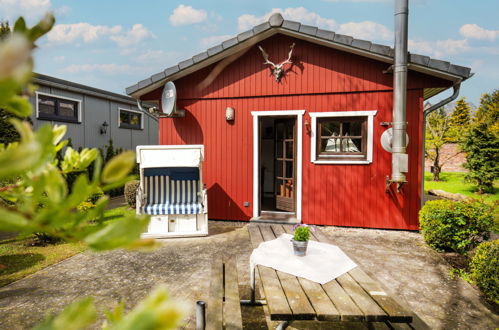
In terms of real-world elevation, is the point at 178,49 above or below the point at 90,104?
above

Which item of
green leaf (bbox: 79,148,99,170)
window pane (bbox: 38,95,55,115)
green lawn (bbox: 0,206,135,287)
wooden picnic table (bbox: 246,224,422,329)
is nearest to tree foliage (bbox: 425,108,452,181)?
wooden picnic table (bbox: 246,224,422,329)

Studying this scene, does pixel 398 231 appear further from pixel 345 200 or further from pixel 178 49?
pixel 178 49

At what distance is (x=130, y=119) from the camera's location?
13.5 meters

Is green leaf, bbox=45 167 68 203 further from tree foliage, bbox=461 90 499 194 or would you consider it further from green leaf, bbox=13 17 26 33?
tree foliage, bbox=461 90 499 194

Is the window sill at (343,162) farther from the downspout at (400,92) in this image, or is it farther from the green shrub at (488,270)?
the green shrub at (488,270)

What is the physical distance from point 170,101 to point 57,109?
5593 mm

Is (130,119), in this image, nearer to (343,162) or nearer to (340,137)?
(340,137)

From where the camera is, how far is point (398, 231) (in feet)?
19.8

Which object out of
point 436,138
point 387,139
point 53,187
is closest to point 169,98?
point 387,139

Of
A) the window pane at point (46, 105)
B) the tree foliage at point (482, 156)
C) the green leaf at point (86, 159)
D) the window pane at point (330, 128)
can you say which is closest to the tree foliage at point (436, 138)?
the tree foliage at point (482, 156)

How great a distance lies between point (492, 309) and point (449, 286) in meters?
0.52

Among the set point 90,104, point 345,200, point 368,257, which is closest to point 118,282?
point 368,257

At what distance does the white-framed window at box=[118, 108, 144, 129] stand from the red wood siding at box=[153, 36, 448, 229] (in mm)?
6299

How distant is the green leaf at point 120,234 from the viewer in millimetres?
275
